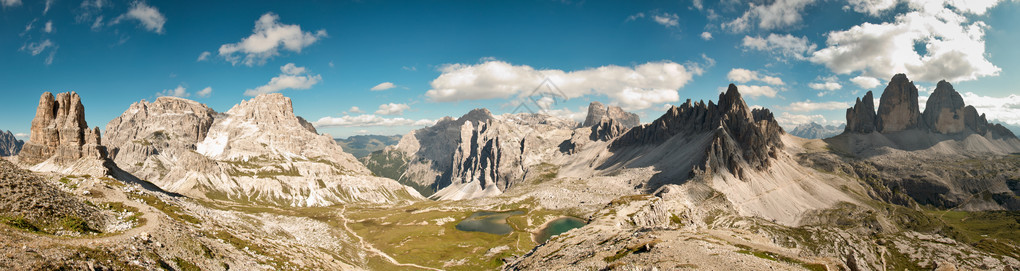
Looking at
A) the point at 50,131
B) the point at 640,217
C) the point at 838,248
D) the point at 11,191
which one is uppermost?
the point at 50,131

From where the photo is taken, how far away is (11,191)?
144 ft

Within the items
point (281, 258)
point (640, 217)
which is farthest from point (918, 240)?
point (281, 258)

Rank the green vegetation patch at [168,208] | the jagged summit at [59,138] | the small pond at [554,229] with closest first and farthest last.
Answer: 1. the green vegetation patch at [168,208]
2. the jagged summit at [59,138]
3. the small pond at [554,229]

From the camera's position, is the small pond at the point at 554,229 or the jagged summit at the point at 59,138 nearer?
the jagged summit at the point at 59,138

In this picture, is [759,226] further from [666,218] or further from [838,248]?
[666,218]

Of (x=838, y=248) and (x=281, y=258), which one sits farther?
(x=838, y=248)

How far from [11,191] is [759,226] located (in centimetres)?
22227

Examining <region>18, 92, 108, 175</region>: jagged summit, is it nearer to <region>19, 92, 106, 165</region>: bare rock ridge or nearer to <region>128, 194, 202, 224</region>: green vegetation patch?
<region>19, 92, 106, 165</region>: bare rock ridge

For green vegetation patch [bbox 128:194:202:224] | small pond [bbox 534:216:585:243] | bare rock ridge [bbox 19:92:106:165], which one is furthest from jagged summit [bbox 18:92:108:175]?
small pond [bbox 534:216:585:243]

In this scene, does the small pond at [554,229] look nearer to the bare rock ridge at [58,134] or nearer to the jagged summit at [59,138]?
the jagged summit at [59,138]

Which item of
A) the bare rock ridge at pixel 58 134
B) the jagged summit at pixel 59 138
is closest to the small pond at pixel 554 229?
the jagged summit at pixel 59 138

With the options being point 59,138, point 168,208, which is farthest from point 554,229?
point 59,138

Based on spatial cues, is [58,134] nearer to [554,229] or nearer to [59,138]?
[59,138]

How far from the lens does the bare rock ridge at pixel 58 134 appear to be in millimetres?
163875
